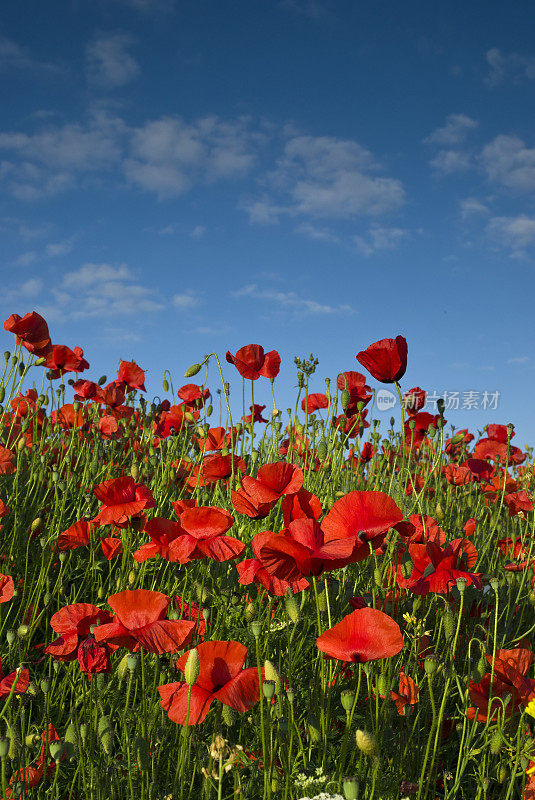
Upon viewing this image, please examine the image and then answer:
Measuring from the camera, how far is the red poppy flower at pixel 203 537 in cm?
166

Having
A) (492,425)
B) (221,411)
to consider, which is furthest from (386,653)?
(492,425)

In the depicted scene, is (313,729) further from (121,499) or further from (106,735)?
(121,499)

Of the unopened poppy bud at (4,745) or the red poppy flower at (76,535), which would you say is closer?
the unopened poppy bud at (4,745)

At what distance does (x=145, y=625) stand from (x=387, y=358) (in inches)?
39.0

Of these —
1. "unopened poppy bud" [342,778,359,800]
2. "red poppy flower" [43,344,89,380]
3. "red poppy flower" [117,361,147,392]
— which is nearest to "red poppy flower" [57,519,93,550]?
"unopened poppy bud" [342,778,359,800]

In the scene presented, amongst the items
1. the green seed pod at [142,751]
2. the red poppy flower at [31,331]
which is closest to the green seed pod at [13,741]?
the green seed pod at [142,751]

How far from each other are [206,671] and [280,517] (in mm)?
1629

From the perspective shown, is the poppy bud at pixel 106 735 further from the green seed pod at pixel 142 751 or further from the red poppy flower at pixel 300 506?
the red poppy flower at pixel 300 506

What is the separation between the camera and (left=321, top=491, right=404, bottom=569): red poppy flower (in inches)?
54.5

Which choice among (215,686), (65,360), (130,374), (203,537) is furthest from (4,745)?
(130,374)

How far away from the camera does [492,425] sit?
4.19m

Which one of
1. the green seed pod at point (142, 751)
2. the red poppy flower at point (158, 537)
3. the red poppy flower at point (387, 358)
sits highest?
the red poppy flower at point (387, 358)

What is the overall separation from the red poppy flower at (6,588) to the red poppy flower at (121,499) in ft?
1.08

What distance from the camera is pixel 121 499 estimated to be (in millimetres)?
2094
